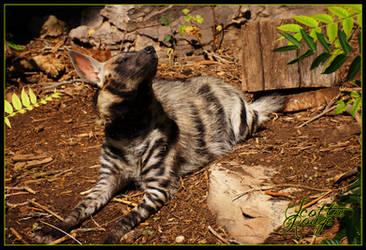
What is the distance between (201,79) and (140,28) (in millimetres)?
1986

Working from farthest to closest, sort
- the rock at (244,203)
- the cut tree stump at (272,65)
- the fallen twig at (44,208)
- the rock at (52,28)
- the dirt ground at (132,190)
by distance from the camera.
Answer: the rock at (52,28)
the cut tree stump at (272,65)
the fallen twig at (44,208)
the dirt ground at (132,190)
the rock at (244,203)

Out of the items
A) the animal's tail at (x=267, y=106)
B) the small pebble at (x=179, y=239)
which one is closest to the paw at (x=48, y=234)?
the small pebble at (x=179, y=239)

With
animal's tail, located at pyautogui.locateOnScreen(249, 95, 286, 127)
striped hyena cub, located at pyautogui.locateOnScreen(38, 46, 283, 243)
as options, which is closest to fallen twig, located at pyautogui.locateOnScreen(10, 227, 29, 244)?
striped hyena cub, located at pyautogui.locateOnScreen(38, 46, 283, 243)

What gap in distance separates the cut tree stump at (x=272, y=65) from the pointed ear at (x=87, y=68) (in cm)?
212

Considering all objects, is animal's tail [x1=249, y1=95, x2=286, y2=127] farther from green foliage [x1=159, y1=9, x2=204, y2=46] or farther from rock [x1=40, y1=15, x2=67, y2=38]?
rock [x1=40, y1=15, x2=67, y2=38]

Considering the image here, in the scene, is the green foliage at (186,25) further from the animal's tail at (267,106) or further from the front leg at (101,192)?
the front leg at (101,192)

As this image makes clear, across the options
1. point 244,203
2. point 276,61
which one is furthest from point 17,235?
point 276,61

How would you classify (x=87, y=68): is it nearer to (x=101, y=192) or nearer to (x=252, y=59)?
(x=101, y=192)

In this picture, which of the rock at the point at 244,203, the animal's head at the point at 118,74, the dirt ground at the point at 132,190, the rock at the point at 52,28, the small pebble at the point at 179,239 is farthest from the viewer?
the rock at the point at 52,28

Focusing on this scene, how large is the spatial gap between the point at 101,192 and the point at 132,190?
388 mm

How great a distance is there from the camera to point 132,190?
13.1 feet

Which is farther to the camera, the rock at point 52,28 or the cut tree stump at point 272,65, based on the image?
the rock at point 52,28

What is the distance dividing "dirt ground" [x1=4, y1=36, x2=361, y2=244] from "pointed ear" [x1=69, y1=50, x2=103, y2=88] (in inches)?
48.0

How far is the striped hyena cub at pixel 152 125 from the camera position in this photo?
330cm
